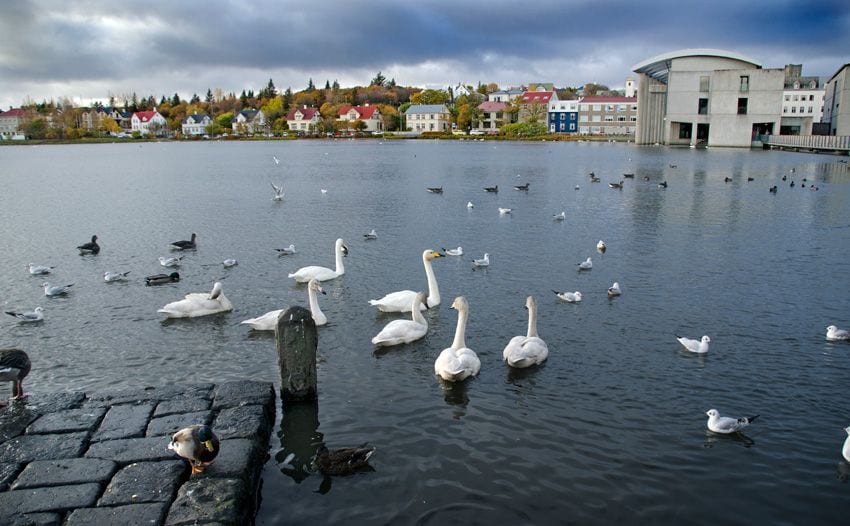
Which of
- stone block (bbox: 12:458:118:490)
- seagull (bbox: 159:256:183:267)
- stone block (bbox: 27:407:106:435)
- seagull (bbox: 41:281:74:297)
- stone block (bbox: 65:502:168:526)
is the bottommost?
stone block (bbox: 65:502:168:526)

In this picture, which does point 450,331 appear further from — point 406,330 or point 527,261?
point 527,261

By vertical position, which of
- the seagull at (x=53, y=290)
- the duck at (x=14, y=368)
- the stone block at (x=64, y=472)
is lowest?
the stone block at (x=64, y=472)

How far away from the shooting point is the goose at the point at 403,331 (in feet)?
39.7

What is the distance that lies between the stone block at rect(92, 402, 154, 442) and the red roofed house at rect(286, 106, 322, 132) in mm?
172052

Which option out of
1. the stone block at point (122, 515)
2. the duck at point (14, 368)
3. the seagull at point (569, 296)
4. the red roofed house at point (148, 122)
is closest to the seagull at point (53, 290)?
the duck at point (14, 368)

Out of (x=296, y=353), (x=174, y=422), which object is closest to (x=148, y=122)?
(x=296, y=353)

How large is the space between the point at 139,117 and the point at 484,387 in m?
209

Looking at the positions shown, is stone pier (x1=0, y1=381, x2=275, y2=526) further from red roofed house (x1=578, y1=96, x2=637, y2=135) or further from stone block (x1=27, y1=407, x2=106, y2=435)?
red roofed house (x1=578, y1=96, x2=637, y2=135)

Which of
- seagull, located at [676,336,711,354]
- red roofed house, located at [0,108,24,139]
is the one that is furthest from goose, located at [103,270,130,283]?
red roofed house, located at [0,108,24,139]

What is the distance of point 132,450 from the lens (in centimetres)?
751

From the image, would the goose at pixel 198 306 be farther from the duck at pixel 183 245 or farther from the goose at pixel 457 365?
the duck at pixel 183 245

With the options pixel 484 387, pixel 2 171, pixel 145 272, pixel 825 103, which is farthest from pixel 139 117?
pixel 484 387

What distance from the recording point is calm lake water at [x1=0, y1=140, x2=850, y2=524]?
7559 mm

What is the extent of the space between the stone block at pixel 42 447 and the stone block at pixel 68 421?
0.47 ft
